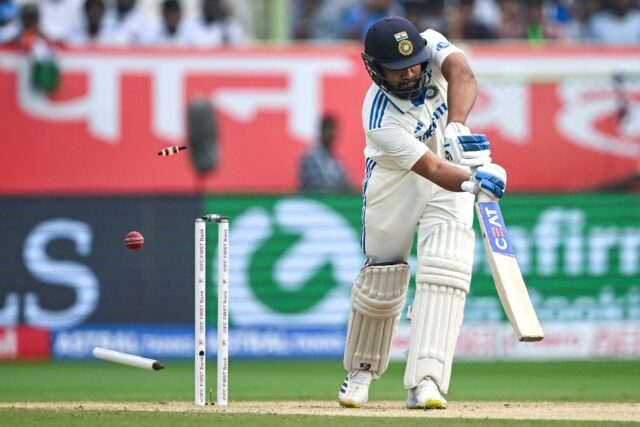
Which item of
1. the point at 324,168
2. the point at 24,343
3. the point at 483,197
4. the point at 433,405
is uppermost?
the point at 483,197

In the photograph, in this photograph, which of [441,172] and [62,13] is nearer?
[441,172]

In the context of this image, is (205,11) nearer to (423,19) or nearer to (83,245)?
(423,19)

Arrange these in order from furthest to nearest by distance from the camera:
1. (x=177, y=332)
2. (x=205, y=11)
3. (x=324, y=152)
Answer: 1. (x=205, y=11)
2. (x=324, y=152)
3. (x=177, y=332)

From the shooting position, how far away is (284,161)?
→ 591 inches

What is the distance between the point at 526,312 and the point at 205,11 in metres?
9.11

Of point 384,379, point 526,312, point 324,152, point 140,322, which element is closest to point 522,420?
point 526,312

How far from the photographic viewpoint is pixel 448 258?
25.2 feet

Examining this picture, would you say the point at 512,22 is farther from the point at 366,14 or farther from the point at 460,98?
the point at 460,98

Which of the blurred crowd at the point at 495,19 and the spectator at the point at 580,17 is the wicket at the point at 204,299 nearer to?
the blurred crowd at the point at 495,19

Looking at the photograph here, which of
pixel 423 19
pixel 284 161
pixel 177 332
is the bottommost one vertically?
pixel 177 332

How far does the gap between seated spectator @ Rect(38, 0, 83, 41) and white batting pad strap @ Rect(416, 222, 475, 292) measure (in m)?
8.56

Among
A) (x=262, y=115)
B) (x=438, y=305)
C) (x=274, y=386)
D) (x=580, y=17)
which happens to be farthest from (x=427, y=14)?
(x=438, y=305)

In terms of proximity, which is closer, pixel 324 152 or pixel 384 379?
pixel 384 379

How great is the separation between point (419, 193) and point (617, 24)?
30.5ft
